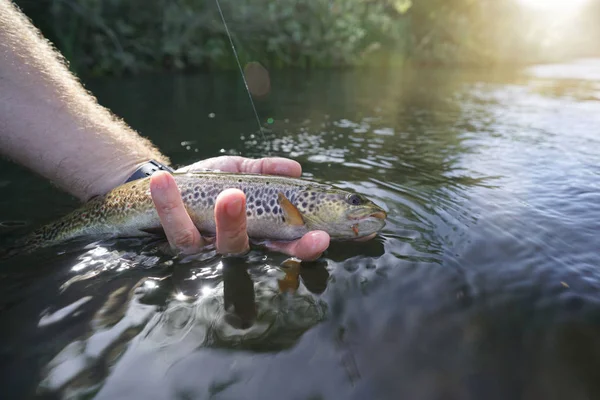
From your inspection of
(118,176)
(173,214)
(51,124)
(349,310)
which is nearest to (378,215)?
(349,310)

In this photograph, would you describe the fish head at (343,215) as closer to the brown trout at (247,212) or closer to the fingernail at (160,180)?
the brown trout at (247,212)

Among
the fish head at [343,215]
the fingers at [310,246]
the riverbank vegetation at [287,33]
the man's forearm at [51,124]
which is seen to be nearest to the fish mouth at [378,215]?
the fish head at [343,215]

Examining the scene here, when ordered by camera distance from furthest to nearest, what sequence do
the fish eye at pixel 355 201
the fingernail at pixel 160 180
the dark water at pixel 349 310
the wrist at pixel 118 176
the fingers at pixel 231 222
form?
the wrist at pixel 118 176
the fish eye at pixel 355 201
the fingernail at pixel 160 180
the fingers at pixel 231 222
the dark water at pixel 349 310

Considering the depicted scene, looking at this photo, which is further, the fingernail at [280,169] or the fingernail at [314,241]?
the fingernail at [280,169]

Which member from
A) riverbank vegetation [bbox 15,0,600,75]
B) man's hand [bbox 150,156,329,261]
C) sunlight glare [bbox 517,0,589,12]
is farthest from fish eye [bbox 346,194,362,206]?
sunlight glare [bbox 517,0,589,12]

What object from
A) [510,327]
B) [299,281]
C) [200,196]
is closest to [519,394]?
[510,327]

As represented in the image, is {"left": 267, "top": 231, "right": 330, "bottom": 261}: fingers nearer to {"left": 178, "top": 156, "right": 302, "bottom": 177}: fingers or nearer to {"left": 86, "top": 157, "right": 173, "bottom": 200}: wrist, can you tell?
{"left": 178, "top": 156, "right": 302, "bottom": 177}: fingers

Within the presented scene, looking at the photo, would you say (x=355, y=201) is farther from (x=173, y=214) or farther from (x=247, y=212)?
(x=173, y=214)
